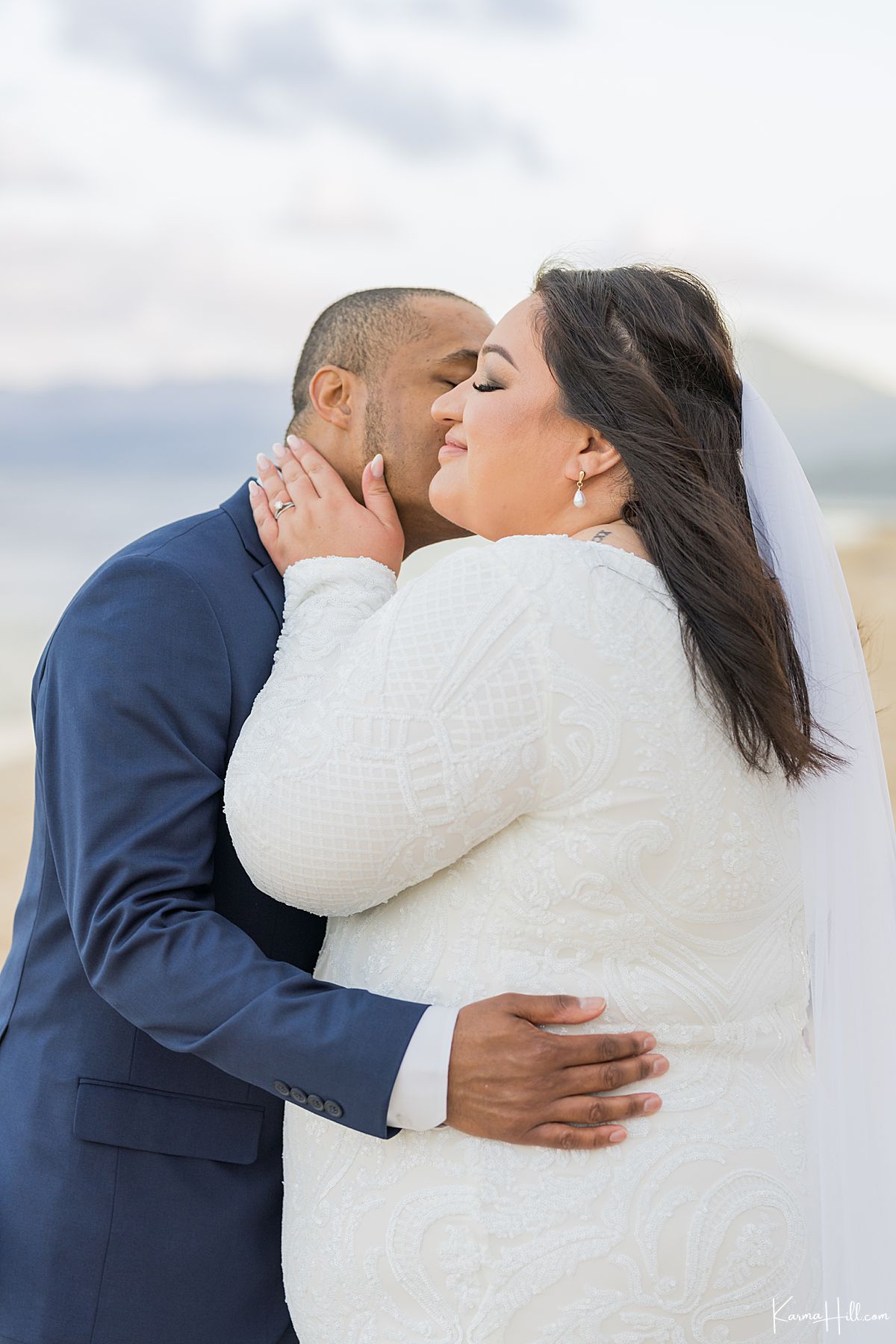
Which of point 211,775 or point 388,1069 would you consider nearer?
point 388,1069

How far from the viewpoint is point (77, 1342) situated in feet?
6.66

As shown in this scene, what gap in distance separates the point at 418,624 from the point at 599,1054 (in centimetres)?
62

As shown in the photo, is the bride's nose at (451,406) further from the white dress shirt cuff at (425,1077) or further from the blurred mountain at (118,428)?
the blurred mountain at (118,428)

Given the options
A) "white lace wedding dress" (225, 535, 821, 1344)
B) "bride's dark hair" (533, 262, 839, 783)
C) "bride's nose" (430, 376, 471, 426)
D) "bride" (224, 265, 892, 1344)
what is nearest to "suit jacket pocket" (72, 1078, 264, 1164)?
"bride" (224, 265, 892, 1344)

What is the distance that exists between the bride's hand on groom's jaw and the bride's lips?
0.21 m

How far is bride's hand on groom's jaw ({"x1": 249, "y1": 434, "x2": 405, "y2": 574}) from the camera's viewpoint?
232 centimetres

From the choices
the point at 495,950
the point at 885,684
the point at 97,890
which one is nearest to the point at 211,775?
the point at 97,890

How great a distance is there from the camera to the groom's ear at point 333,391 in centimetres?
275

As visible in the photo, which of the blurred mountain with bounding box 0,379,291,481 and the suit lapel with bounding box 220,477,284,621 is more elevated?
the blurred mountain with bounding box 0,379,291,481

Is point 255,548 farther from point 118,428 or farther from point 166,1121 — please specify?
point 118,428

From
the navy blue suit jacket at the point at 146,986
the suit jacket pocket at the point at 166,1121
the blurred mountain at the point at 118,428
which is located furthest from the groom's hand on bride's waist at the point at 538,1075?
the blurred mountain at the point at 118,428

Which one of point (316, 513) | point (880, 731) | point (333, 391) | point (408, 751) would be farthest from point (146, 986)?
point (880, 731)

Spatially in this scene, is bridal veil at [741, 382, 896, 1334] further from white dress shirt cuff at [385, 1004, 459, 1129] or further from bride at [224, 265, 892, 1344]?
white dress shirt cuff at [385, 1004, 459, 1129]

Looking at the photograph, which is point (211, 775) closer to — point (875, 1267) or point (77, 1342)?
point (77, 1342)
